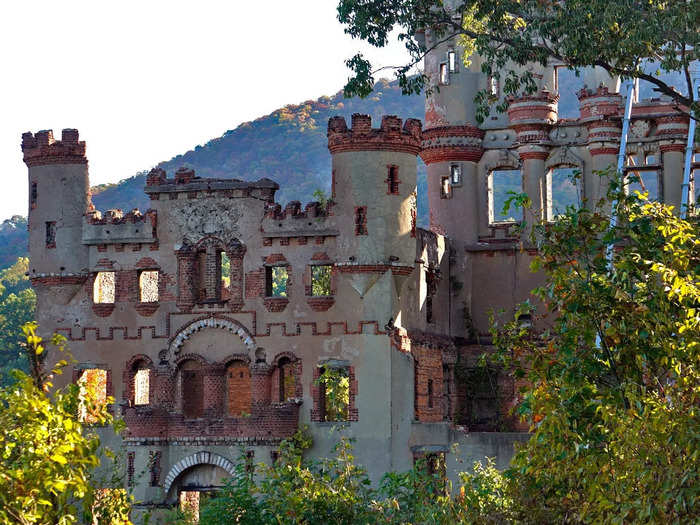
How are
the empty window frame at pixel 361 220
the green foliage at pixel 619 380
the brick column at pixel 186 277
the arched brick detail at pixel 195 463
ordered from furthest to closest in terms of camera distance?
the brick column at pixel 186 277, the empty window frame at pixel 361 220, the arched brick detail at pixel 195 463, the green foliage at pixel 619 380

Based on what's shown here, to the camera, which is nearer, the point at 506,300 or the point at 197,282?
the point at 197,282

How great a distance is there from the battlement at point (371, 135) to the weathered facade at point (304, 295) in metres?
0.05

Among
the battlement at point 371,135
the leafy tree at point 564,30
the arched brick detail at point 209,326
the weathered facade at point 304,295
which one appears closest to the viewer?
the leafy tree at point 564,30

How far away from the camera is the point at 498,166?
1892 inches

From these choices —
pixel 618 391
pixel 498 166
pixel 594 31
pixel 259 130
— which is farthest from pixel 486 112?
pixel 259 130

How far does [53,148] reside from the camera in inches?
1763

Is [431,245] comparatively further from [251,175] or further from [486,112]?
[251,175]

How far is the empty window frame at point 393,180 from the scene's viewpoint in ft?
139

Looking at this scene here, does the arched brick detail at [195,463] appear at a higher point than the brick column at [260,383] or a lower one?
lower

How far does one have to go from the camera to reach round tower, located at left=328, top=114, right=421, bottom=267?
138ft

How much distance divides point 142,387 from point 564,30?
19.7 m

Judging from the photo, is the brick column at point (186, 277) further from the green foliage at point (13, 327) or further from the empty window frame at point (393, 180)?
the green foliage at point (13, 327)

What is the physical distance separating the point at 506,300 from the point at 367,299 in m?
6.65

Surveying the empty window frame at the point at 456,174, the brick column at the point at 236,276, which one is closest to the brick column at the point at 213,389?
the brick column at the point at 236,276
